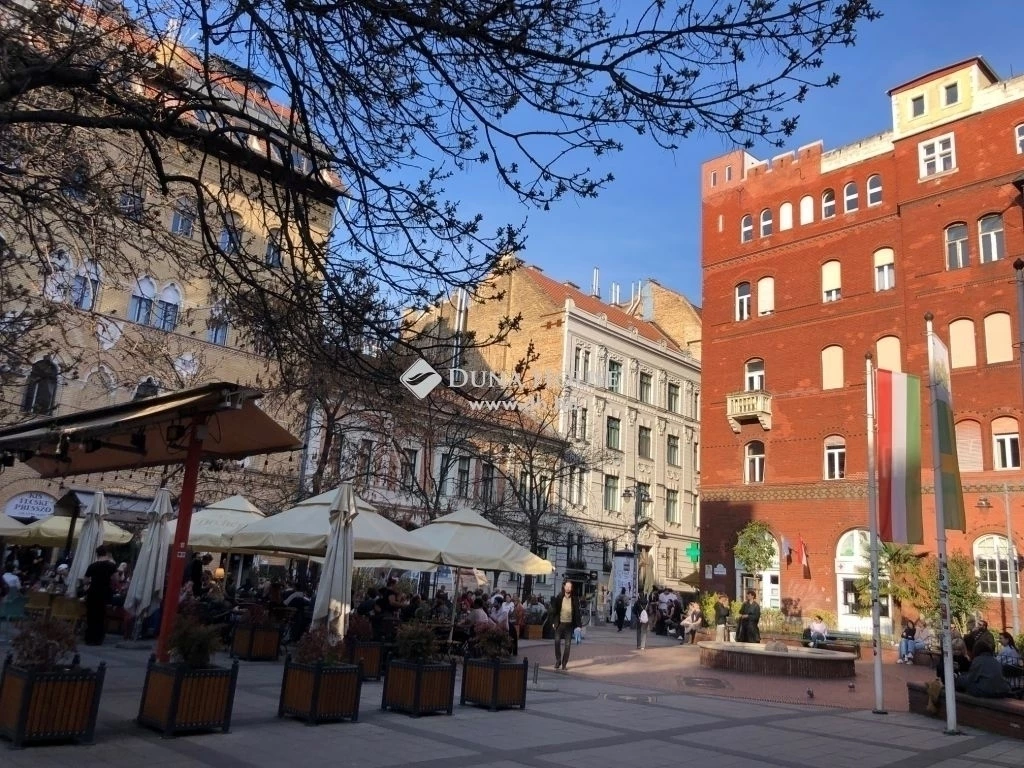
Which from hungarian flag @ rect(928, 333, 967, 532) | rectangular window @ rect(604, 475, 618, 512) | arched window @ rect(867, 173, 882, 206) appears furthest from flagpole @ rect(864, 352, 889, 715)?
rectangular window @ rect(604, 475, 618, 512)

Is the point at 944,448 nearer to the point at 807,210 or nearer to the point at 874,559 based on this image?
the point at 874,559

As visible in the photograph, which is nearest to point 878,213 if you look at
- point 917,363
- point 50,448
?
point 917,363

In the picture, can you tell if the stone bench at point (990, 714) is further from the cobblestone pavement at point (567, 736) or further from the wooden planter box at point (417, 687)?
the wooden planter box at point (417, 687)

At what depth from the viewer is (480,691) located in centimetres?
1139

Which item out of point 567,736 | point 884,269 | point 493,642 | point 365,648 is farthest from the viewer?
point 884,269

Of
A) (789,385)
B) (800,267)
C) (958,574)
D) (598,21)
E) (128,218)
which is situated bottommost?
(958,574)

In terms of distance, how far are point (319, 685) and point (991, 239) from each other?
99.6 feet

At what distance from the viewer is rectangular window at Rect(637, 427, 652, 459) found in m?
53.7

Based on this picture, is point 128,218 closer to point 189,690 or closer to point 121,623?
point 189,690

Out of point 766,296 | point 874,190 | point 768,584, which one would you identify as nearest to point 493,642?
point 768,584

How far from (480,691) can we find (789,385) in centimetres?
2713

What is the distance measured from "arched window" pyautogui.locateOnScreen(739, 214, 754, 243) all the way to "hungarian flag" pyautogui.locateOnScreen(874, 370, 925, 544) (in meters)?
25.4

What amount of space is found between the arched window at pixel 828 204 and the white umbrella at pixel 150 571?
30583 mm

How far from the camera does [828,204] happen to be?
118ft
